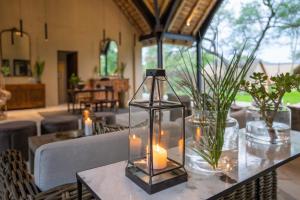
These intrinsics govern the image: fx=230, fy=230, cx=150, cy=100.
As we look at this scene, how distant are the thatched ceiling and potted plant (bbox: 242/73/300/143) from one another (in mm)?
6532

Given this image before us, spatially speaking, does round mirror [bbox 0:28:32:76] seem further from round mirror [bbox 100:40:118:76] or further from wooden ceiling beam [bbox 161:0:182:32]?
wooden ceiling beam [bbox 161:0:182:32]

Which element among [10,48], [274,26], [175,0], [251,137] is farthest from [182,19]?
[251,137]

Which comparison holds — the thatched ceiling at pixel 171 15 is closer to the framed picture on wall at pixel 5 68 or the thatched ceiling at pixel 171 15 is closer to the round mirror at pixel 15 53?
the round mirror at pixel 15 53

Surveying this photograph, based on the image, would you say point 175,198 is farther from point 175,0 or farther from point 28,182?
point 175,0

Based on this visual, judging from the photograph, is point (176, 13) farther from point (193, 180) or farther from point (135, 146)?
point (193, 180)

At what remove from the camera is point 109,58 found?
9.50m

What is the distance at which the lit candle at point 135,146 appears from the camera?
1.20 m

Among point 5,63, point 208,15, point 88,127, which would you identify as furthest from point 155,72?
point 208,15

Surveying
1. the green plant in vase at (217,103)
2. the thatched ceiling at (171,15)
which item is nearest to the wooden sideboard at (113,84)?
the thatched ceiling at (171,15)

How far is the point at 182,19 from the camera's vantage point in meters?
8.59

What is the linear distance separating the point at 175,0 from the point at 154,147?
7.39 m

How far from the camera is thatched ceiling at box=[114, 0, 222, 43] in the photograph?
7.99m

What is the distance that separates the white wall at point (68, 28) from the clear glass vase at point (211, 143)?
7829 mm

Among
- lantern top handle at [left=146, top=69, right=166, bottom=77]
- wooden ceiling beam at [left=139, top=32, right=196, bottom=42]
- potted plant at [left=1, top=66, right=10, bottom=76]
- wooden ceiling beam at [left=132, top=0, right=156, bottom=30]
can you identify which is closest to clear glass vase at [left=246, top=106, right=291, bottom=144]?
lantern top handle at [left=146, top=69, right=166, bottom=77]
